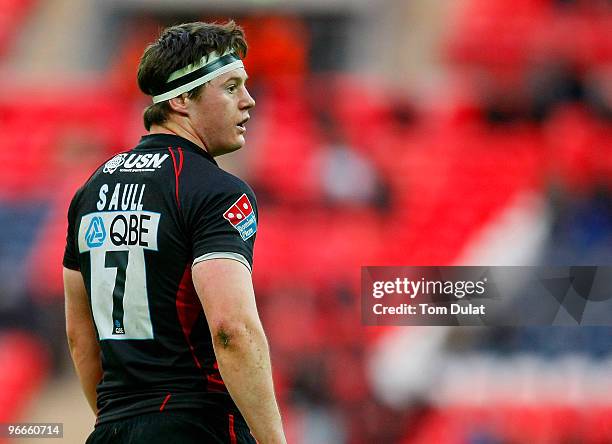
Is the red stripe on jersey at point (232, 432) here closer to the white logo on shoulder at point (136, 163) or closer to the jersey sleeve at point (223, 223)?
the jersey sleeve at point (223, 223)

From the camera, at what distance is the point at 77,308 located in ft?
7.49

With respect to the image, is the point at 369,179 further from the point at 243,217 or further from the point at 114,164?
the point at 243,217

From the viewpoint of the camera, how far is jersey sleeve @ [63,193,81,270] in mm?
2201

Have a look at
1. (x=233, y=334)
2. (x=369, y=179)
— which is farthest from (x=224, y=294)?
(x=369, y=179)

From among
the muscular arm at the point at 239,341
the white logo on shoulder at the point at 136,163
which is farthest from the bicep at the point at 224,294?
the white logo on shoulder at the point at 136,163

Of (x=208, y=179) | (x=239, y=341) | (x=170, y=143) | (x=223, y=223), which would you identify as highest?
(x=170, y=143)

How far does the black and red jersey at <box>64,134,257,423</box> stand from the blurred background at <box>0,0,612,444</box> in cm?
357

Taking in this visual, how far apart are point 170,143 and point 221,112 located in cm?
14

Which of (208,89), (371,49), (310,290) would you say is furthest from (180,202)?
(371,49)

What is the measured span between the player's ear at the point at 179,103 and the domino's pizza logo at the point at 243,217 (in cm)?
30

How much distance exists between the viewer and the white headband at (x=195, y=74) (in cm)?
216

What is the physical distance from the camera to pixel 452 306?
18.3ft

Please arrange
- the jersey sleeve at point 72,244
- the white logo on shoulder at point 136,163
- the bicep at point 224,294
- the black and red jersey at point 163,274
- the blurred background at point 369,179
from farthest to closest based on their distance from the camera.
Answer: the blurred background at point 369,179, the jersey sleeve at point 72,244, the white logo on shoulder at point 136,163, the black and red jersey at point 163,274, the bicep at point 224,294

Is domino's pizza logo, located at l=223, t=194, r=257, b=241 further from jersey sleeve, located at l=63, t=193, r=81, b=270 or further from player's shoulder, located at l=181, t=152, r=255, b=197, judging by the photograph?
jersey sleeve, located at l=63, t=193, r=81, b=270
